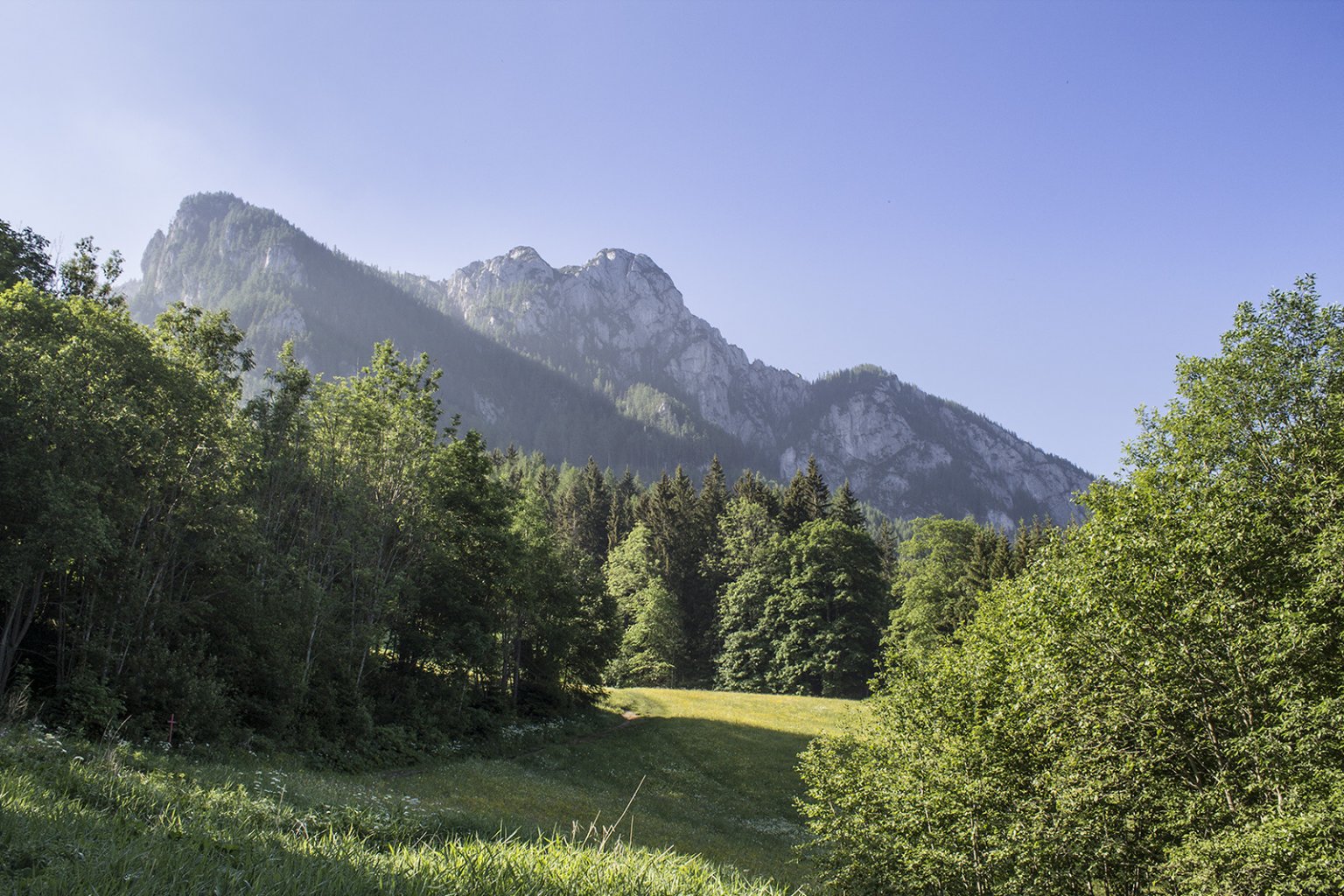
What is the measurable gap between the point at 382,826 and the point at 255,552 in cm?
1818

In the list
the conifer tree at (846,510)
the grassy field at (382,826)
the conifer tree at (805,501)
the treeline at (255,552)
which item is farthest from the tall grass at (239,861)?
the conifer tree at (805,501)

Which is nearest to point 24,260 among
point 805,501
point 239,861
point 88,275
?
point 88,275

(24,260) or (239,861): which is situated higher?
(24,260)

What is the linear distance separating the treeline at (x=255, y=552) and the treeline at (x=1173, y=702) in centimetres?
1901

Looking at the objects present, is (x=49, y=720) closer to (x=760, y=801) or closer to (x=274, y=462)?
(x=274, y=462)

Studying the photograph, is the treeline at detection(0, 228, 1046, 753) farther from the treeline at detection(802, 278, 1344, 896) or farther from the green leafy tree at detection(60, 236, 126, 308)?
the treeline at detection(802, 278, 1344, 896)

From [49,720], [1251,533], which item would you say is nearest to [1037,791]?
[1251,533]

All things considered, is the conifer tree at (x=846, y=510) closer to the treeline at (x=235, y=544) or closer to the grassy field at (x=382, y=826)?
the treeline at (x=235, y=544)

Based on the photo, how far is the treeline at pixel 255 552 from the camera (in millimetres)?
18422

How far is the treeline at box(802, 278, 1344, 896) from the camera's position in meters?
12.9

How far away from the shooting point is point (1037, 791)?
619 inches

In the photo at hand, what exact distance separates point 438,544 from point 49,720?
62.2 ft

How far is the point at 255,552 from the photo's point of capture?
82.2 ft

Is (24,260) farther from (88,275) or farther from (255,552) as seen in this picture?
(255,552)
